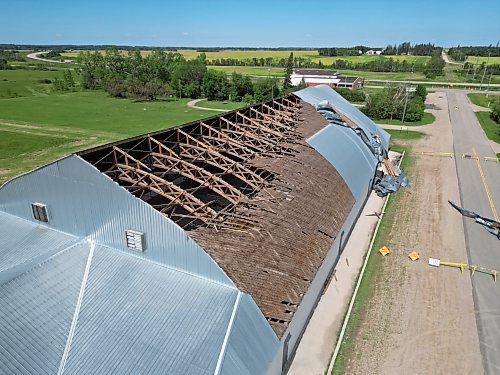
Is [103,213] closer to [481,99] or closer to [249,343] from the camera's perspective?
[249,343]

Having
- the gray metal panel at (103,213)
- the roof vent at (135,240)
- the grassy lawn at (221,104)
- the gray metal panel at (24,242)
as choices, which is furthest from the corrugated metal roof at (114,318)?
the grassy lawn at (221,104)

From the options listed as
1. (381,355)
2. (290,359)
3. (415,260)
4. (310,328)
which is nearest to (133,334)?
(290,359)

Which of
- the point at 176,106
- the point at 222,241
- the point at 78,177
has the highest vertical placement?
the point at 78,177

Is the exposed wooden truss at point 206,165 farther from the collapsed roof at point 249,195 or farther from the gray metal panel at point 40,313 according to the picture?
the gray metal panel at point 40,313

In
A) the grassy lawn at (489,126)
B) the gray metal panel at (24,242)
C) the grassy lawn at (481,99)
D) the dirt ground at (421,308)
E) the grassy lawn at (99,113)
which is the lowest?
the grassy lawn at (99,113)

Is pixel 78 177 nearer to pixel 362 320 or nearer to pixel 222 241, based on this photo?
pixel 222 241

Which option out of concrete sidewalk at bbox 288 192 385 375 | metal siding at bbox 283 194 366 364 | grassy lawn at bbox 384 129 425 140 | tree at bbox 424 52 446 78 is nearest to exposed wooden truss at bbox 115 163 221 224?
metal siding at bbox 283 194 366 364

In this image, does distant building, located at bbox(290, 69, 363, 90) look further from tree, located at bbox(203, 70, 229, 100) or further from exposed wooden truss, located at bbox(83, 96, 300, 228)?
exposed wooden truss, located at bbox(83, 96, 300, 228)

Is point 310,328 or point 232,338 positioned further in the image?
point 310,328
